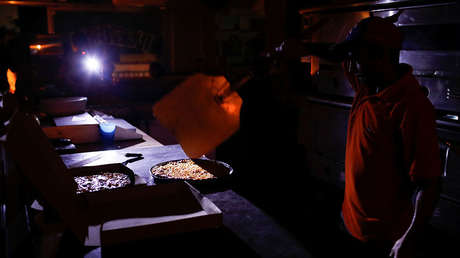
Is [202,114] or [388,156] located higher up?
[202,114]

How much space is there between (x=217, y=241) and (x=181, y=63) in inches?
243

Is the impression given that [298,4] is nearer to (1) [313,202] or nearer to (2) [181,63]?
(2) [181,63]

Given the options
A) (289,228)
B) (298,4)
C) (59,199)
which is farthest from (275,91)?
(59,199)

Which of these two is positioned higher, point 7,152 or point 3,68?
point 3,68

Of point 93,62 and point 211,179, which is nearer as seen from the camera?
point 211,179

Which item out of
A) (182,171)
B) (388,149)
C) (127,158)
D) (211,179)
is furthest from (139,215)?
(127,158)

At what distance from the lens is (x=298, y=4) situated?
5676 mm

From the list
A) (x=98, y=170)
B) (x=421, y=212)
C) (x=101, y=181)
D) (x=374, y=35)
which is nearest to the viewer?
(x=421, y=212)

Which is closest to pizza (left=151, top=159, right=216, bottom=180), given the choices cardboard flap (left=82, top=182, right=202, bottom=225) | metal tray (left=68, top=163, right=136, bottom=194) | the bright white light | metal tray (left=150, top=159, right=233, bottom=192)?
metal tray (left=150, top=159, right=233, bottom=192)

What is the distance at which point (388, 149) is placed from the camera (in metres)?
1.53

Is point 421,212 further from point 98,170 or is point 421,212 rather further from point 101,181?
point 98,170

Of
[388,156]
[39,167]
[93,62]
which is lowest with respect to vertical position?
[388,156]

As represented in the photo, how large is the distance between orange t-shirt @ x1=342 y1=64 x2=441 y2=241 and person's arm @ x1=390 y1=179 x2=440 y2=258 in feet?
0.14

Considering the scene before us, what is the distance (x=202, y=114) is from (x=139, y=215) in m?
0.53
